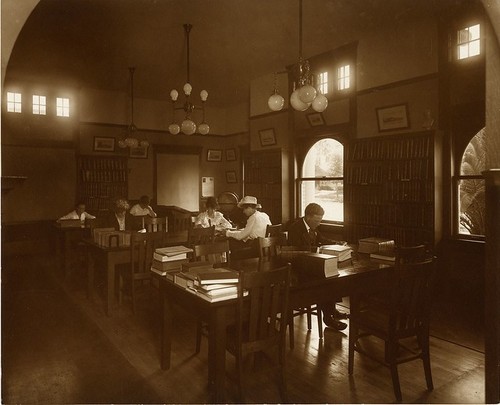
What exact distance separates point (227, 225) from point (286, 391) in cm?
418

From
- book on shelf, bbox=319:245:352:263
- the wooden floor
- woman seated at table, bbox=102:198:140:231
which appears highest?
woman seated at table, bbox=102:198:140:231

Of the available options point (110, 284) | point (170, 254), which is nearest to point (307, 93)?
point (170, 254)

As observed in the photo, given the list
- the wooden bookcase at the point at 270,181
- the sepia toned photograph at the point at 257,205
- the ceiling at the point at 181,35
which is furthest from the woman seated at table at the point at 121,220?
the wooden bookcase at the point at 270,181

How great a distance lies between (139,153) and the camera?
9.75 m

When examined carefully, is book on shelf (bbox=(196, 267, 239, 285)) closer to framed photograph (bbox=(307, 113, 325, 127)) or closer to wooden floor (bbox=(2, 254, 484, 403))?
wooden floor (bbox=(2, 254, 484, 403))

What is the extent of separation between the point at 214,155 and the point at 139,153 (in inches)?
78.7

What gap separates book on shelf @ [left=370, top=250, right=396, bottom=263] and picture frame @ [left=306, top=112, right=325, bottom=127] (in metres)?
3.65

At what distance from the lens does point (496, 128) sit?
8.04 feet

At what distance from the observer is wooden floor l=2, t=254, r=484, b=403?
9.38ft

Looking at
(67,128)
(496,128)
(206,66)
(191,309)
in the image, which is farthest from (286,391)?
(67,128)

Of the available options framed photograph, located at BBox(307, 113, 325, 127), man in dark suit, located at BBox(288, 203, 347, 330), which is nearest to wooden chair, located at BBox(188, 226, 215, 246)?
man in dark suit, located at BBox(288, 203, 347, 330)

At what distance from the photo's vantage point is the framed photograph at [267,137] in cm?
816

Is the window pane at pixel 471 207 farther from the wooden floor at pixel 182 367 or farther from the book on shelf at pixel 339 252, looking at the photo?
the book on shelf at pixel 339 252

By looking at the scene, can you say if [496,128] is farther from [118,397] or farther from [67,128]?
[67,128]
